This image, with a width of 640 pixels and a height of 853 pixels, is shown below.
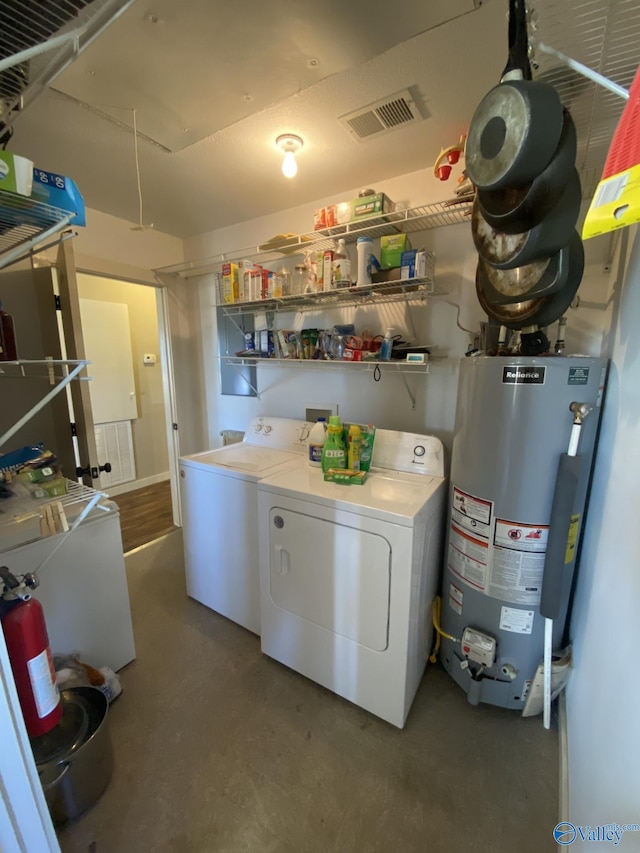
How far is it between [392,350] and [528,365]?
0.72 meters

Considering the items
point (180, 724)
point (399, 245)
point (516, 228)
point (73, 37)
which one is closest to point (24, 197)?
point (73, 37)

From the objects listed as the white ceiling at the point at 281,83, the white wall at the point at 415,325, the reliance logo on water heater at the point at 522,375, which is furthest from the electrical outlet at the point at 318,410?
the white ceiling at the point at 281,83

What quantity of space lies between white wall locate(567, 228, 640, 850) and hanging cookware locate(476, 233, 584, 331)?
20 centimetres

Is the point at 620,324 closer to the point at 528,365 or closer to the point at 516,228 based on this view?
the point at 528,365

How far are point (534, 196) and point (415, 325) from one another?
109cm

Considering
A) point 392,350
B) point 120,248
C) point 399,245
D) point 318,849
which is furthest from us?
point 120,248

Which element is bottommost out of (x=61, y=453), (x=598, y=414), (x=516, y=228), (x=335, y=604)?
(x=335, y=604)

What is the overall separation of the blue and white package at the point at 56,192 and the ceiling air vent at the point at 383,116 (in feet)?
3.80

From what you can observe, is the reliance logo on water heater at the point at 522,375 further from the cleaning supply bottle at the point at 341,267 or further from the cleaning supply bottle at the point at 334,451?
the cleaning supply bottle at the point at 341,267

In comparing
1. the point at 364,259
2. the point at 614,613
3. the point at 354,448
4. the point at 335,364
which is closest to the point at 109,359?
the point at 335,364

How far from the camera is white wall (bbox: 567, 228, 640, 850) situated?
0.76 meters

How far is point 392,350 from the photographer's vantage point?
181 cm

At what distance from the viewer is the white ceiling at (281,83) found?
3.03 ft

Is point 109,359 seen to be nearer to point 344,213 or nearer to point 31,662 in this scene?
point 344,213
